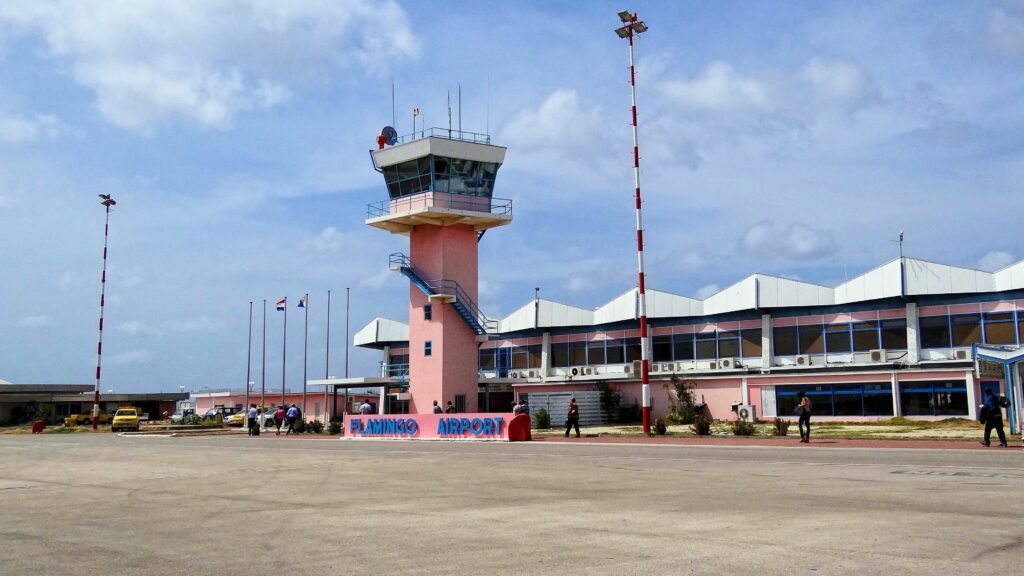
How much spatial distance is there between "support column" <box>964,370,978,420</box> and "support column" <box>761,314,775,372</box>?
11.7 m

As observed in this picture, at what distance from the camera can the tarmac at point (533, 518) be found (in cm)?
770

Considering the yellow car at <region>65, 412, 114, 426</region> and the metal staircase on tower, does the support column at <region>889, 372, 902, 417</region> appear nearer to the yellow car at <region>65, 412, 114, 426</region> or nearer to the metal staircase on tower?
the metal staircase on tower

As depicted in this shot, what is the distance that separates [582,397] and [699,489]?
35.4m

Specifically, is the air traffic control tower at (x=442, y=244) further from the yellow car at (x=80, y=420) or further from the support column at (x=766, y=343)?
the yellow car at (x=80, y=420)

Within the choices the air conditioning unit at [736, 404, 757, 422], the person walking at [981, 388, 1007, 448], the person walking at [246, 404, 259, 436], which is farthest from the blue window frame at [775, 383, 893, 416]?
the person walking at [246, 404, 259, 436]

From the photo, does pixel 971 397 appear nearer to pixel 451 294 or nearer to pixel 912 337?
pixel 912 337

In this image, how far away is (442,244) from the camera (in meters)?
45.2

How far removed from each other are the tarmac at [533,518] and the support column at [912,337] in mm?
27804

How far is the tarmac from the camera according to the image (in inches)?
303

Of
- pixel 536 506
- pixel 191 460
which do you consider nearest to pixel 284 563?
pixel 536 506

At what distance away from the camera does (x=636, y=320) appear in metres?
57.4

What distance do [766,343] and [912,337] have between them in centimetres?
811

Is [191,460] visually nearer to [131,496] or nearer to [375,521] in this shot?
[131,496]

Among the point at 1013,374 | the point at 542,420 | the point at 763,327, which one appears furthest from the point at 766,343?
the point at 1013,374
